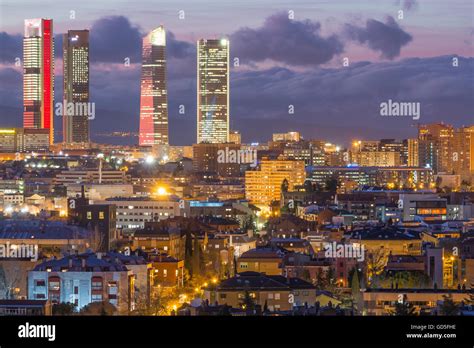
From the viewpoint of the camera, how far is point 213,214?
1352 inches

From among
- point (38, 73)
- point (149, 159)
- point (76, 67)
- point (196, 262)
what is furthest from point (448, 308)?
point (149, 159)

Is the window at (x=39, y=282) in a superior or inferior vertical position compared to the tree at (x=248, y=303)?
inferior

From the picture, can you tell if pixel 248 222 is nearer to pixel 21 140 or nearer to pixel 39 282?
pixel 39 282

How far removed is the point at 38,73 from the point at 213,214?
20.2 metres

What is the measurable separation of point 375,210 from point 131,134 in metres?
27.0

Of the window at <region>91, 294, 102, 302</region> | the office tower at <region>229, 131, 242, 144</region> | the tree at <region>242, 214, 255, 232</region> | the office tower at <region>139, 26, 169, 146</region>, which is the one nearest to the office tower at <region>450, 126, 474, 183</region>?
the office tower at <region>229, 131, 242, 144</region>

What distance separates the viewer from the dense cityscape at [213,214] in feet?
43.5

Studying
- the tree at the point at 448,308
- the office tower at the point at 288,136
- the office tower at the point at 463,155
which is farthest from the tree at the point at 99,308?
the office tower at the point at 288,136

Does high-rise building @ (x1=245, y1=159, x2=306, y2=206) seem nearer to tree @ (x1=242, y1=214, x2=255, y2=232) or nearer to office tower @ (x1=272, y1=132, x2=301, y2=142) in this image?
tree @ (x1=242, y1=214, x2=255, y2=232)

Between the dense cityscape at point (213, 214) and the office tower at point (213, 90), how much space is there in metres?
0.08

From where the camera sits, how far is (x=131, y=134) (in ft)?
198

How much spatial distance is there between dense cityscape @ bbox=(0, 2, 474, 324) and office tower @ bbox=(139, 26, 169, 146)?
106mm

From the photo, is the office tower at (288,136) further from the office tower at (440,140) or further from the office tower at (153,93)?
the office tower at (440,140)
